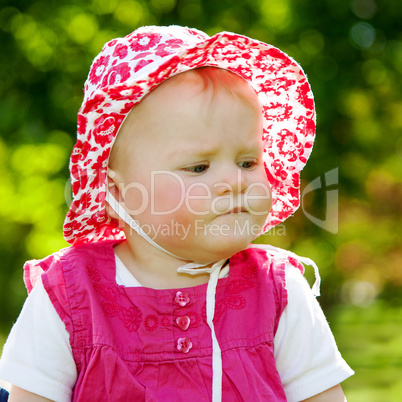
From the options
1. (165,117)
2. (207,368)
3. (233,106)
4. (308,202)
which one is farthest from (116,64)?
(308,202)

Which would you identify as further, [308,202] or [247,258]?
[308,202]

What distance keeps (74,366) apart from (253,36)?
7.48 ft

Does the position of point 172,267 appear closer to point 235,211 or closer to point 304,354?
point 235,211

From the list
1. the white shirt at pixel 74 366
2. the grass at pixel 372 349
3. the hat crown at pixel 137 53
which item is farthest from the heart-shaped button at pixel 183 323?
the grass at pixel 372 349

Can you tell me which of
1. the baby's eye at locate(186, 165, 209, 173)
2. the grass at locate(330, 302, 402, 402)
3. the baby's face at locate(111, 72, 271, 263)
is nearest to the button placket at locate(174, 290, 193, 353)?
the baby's face at locate(111, 72, 271, 263)

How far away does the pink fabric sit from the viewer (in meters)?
1.70

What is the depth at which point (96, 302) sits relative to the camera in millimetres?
1748

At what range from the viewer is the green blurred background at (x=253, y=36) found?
336 cm

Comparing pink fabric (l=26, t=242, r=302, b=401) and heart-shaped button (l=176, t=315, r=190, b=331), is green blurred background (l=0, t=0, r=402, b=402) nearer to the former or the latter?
pink fabric (l=26, t=242, r=302, b=401)

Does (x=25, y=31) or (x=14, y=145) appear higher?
(x=25, y=31)

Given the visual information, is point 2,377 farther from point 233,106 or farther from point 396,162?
point 396,162

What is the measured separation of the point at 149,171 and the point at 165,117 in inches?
5.8

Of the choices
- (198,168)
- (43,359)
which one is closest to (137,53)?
→ (198,168)

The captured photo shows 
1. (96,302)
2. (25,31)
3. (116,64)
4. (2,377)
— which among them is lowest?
(2,377)
